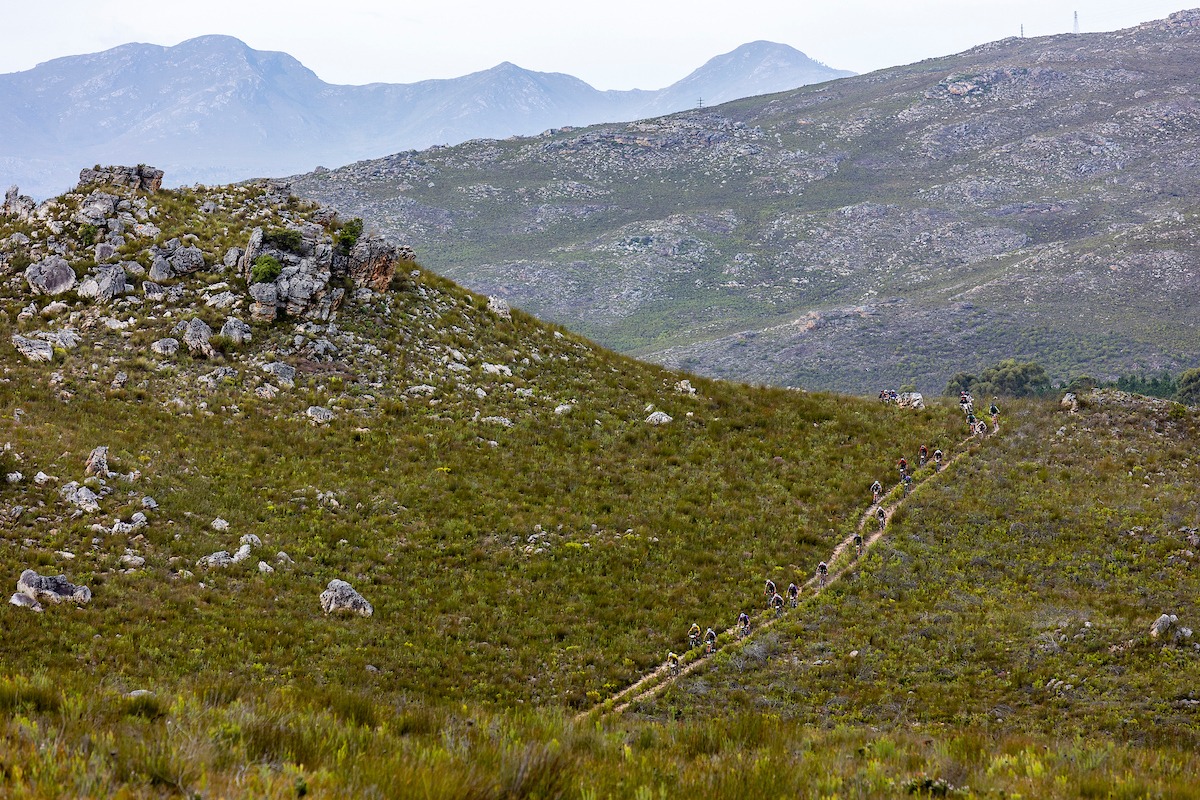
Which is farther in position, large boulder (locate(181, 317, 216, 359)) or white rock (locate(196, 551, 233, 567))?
large boulder (locate(181, 317, 216, 359))

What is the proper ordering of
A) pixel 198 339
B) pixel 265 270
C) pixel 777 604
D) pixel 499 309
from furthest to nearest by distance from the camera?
pixel 499 309, pixel 265 270, pixel 198 339, pixel 777 604

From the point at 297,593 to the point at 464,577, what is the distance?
4125 mm

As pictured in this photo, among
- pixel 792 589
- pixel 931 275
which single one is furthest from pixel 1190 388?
pixel 931 275

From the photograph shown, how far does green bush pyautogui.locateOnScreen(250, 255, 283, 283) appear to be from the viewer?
2873 cm

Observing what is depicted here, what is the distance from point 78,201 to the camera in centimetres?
3055

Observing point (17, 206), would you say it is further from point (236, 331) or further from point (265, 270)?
point (236, 331)

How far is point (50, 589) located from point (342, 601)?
566cm

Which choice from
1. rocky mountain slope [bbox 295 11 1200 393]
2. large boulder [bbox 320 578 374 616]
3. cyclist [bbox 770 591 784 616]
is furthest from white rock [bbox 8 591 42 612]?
rocky mountain slope [bbox 295 11 1200 393]

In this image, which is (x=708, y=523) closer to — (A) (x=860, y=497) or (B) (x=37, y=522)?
(A) (x=860, y=497)

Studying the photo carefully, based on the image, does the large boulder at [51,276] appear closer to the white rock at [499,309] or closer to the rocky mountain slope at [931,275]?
the white rock at [499,309]

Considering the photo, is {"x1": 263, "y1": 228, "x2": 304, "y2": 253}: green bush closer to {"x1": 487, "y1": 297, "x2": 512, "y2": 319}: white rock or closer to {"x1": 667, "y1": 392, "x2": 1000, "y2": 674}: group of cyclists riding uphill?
{"x1": 487, "y1": 297, "x2": 512, "y2": 319}: white rock

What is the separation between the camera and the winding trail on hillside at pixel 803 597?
616 inches

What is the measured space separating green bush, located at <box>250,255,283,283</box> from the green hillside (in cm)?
33

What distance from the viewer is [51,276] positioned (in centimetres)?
2698
